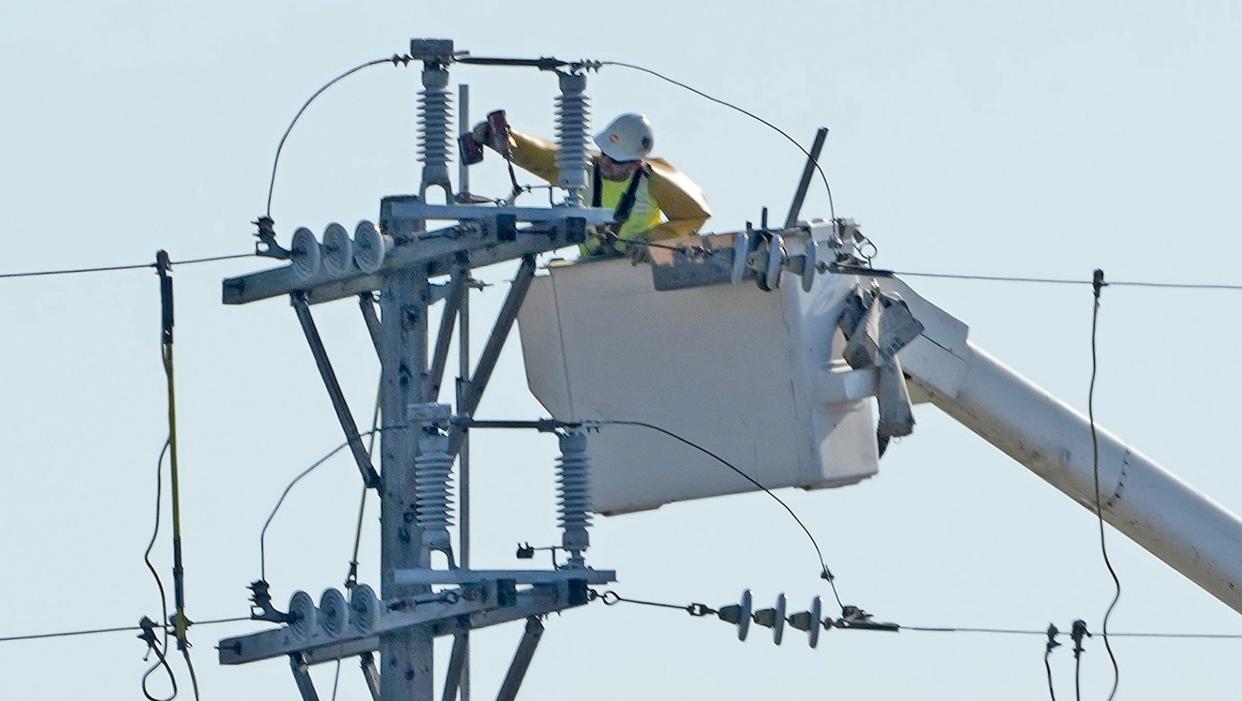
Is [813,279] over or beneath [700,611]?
over

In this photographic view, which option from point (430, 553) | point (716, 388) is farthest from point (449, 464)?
point (716, 388)

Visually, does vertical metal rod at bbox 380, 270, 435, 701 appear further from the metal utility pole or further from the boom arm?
the boom arm

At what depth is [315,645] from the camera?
25.3 metres

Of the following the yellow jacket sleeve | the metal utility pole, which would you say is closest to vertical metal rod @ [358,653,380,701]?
the metal utility pole

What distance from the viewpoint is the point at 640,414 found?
26.8m

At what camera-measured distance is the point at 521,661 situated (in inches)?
1003

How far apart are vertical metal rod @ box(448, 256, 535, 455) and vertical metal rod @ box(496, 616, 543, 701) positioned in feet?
3.52

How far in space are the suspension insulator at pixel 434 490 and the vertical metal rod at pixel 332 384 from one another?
26.9 inches

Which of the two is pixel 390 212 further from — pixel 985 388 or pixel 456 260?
pixel 985 388

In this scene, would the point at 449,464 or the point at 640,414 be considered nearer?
the point at 449,464

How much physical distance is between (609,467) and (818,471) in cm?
123

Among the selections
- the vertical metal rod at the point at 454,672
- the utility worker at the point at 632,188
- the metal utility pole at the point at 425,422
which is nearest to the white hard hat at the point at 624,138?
the utility worker at the point at 632,188

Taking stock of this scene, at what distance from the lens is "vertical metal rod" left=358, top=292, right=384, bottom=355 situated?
1013 inches

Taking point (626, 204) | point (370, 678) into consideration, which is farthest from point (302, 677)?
point (626, 204)
